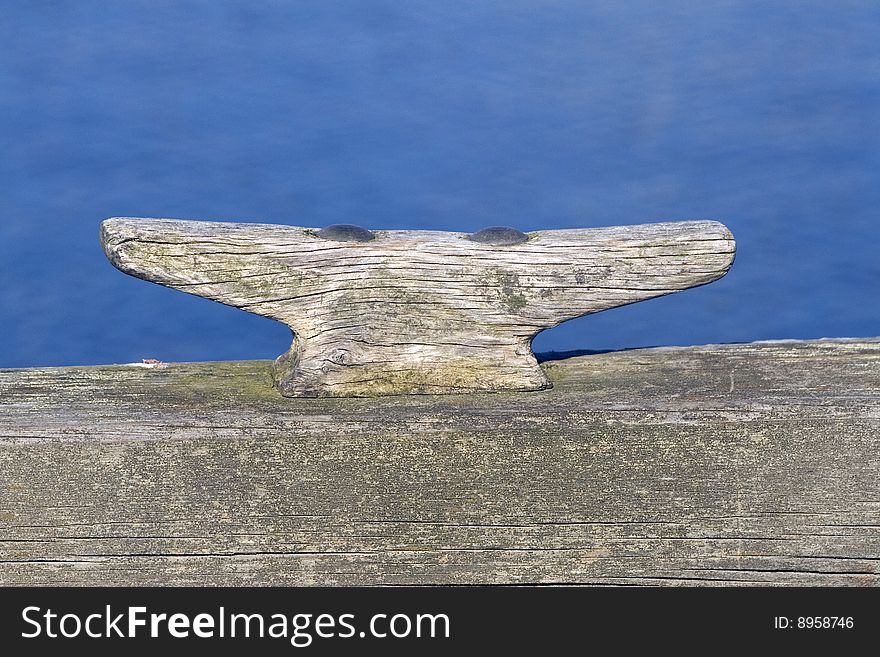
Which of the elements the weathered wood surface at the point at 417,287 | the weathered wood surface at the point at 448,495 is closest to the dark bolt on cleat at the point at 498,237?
the weathered wood surface at the point at 417,287

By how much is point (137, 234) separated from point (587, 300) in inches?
39.2

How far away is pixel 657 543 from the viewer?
2.85 meters

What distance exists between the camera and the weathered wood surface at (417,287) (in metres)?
2.98

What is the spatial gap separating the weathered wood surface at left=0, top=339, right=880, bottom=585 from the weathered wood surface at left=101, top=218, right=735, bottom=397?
0.17m

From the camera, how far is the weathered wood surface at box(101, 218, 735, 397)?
298 centimetres

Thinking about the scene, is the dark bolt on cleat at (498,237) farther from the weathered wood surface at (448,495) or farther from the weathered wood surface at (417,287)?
the weathered wood surface at (448,495)

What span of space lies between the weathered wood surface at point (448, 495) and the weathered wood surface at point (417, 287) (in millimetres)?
171

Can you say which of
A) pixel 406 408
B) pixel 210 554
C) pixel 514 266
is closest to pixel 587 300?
pixel 514 266

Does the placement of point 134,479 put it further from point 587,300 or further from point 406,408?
point 587,300

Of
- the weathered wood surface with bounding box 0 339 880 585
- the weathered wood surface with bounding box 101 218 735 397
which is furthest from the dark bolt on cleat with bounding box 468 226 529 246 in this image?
the weathered wood surface with bounding box 0 339 880 585

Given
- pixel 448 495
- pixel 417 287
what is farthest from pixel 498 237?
pixel 448 495

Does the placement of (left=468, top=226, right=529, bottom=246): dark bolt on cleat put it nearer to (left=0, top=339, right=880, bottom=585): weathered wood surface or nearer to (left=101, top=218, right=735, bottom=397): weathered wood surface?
(left=101, top=218, right=735, bottom=397): weathered wood surface

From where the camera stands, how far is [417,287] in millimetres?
2986

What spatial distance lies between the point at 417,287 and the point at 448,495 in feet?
1.55
